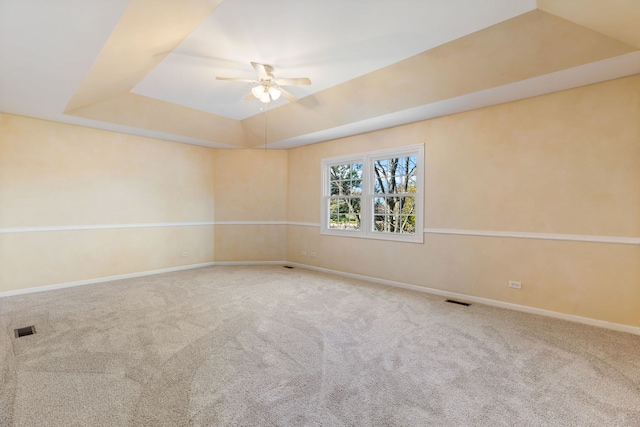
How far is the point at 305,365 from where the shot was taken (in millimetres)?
2305

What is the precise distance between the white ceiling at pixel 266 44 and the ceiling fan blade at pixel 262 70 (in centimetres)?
15

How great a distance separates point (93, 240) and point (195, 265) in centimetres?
179

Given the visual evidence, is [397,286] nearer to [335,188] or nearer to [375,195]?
[375,195]

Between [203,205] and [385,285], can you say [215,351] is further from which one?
[203,205]

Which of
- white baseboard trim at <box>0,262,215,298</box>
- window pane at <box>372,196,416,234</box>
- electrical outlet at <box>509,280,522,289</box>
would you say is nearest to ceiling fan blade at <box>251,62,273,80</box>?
window pane at <box>372,196,416,234</box>

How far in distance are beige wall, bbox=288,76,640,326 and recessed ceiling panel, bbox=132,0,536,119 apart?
4.78 ft

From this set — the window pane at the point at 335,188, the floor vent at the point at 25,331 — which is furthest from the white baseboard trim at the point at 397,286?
the floor vent at the point at 25,331

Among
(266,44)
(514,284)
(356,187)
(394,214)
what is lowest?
(514,284)

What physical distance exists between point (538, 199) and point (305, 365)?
3202 millimetres

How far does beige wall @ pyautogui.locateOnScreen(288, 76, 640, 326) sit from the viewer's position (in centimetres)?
294

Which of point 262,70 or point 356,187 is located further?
point 356,187

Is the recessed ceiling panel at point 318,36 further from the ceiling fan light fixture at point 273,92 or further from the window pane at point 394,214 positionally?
the window pane at point 394,214

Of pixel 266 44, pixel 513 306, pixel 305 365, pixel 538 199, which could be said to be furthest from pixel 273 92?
pixel 513 306

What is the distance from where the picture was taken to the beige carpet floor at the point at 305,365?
177 cm
